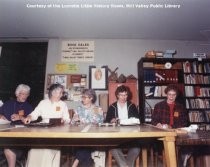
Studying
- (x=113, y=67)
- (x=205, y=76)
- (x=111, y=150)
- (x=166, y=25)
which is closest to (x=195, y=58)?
(x=205, y=76)

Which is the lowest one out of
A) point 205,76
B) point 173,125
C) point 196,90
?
point 173,125

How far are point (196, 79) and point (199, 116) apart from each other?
69 cm

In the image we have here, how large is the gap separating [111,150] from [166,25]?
2.48 meters

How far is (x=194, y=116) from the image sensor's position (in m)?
4.09

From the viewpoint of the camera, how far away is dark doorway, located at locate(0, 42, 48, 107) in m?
4.42

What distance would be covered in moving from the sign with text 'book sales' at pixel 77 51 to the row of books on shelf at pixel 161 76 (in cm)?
117

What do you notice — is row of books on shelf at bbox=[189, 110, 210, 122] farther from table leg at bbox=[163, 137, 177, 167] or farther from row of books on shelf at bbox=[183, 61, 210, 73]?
table leg at bbox=[163, 137, 177, 167]

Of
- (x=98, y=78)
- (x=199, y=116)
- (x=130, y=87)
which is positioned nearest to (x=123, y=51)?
(x=98, y=78)

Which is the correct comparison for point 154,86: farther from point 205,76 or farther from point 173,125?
point 173,125

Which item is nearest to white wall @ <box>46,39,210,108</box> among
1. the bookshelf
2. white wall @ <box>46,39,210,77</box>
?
white wall @ <box>46,39,210,77</box>

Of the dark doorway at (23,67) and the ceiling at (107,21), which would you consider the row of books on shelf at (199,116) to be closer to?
Answer: the ceiling at (107,21)

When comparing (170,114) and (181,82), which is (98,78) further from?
(170,114)

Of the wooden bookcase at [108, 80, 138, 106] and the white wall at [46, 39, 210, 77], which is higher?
the white wall at [46, 39, 210, 77]

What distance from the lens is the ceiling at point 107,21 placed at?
326cm
